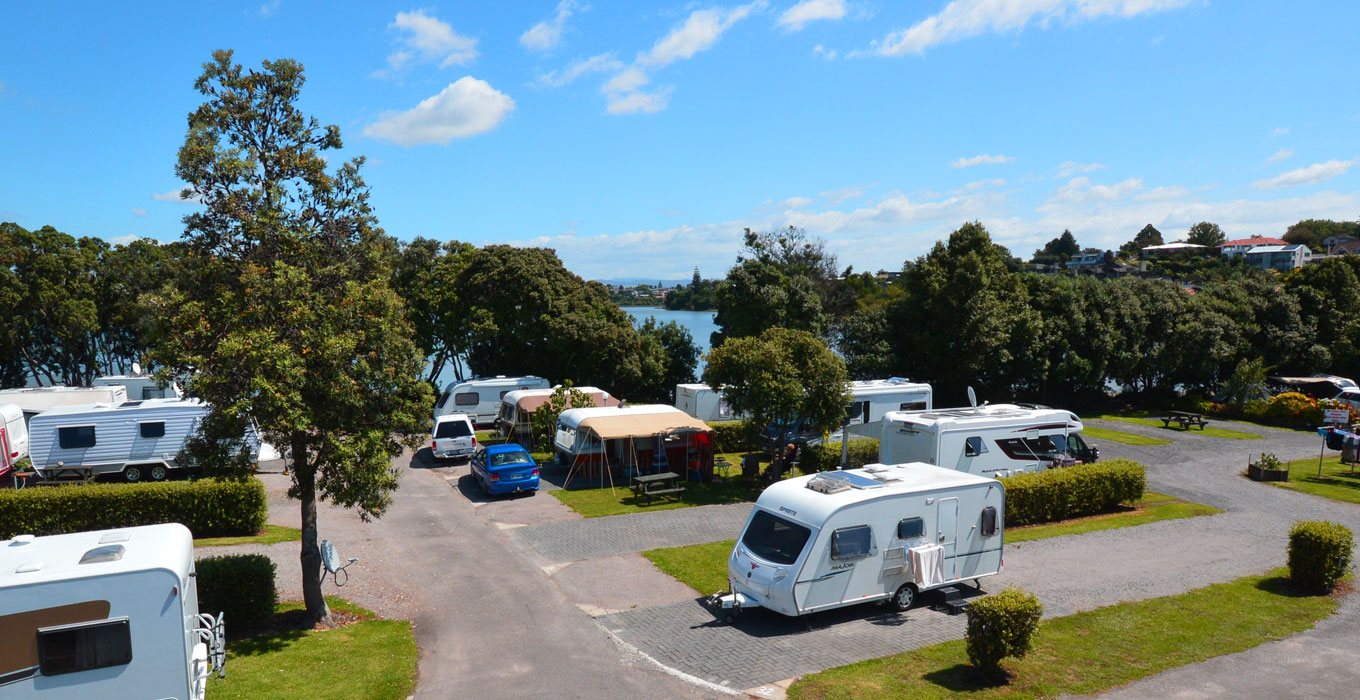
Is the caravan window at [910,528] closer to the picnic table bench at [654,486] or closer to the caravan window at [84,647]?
the picnic table bench at [654,486]

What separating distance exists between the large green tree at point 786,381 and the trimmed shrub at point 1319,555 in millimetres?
9084

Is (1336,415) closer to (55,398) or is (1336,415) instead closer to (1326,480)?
(1326,480)

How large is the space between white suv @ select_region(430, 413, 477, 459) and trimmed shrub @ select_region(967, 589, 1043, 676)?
17.3m

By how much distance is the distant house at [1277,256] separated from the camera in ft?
357

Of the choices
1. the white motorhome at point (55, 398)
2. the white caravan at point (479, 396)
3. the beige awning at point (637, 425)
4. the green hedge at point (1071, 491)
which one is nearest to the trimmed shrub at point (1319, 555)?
the green hedge at point (1071, 491)

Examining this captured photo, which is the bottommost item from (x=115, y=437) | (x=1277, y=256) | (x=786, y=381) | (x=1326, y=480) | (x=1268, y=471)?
(x=1326, y=480)

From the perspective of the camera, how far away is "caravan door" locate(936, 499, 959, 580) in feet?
39.6

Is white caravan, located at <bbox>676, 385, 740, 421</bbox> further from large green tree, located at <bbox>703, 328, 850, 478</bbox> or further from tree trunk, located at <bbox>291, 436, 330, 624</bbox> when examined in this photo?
tree trunk, located at <bbox>291, 436, 330, 624</bbox>

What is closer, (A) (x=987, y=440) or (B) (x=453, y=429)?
(A) (x=987, y=440)

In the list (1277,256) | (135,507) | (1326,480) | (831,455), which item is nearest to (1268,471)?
(1326,480)

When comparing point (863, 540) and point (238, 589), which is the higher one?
point (863, 540)

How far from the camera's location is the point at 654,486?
20.2 m

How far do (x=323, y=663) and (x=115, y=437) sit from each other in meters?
14.7

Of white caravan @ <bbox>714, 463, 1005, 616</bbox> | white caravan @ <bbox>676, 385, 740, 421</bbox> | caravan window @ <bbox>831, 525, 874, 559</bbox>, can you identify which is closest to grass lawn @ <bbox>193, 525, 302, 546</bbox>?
white caravan @ <bbox>714, 463, 1005, 616</bbox>
